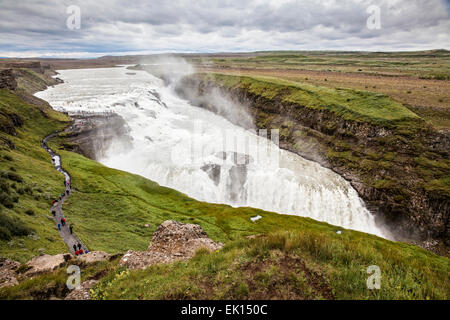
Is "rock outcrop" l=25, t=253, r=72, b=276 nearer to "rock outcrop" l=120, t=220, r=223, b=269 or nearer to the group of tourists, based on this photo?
"rock outcrop" l=120, t=220, r=223, b=269

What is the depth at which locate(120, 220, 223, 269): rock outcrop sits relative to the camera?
13.0m

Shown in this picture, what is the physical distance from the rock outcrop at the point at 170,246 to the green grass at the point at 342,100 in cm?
4183

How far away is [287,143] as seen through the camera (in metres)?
55.1

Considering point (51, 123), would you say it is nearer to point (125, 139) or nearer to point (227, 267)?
point (125, 139)

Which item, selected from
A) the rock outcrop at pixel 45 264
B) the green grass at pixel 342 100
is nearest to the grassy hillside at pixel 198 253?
the rock outcrop at pixel 45 264

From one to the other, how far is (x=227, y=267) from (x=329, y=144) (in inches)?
1787

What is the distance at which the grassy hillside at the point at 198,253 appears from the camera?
8.54 m

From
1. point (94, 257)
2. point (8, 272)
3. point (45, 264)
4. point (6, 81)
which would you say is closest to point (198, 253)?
point (94, 257)

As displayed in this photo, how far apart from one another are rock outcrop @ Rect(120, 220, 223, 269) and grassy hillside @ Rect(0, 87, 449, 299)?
121cm

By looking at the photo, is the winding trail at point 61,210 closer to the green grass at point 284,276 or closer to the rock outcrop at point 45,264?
the rock outcrop at point 45,264

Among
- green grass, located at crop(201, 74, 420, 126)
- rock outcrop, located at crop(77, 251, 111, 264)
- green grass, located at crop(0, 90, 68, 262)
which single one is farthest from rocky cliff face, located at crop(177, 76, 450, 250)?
green grass, located at crop(0, 90, 68, 262)

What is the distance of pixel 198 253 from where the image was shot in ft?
40.8

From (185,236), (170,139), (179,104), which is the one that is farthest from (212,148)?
(179,104)

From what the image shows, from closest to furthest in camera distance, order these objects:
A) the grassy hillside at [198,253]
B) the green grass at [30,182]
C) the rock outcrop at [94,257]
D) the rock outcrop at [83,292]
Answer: the grassy hillside at [198,253] → the rock outcrop at [83,292] → the rock outcrop at [94,257] → the green grass at [30,182]
